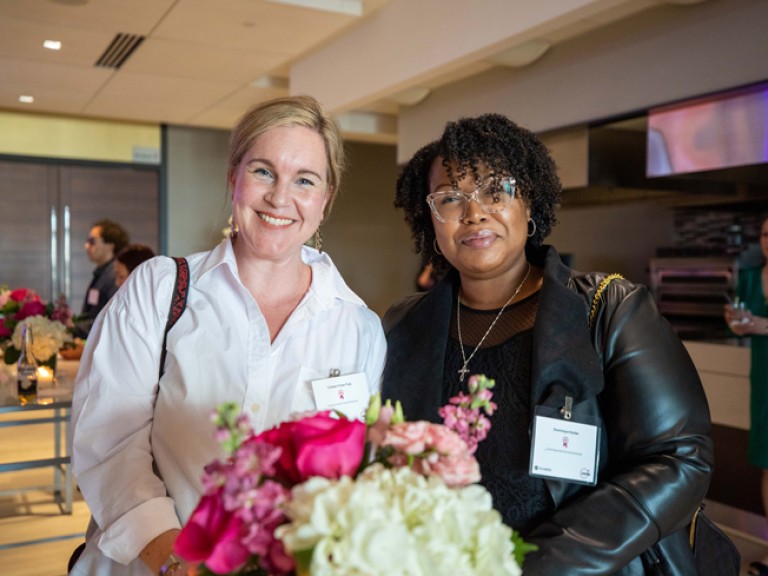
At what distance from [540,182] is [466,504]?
1170 millimetres

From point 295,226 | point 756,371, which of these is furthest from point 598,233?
point 295,226

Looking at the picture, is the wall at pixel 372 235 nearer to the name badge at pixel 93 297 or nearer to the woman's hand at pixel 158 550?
the name badge at pixel 93 297

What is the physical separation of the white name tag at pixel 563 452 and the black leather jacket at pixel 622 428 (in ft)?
0.12

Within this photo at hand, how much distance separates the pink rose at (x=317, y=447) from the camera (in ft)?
2.37

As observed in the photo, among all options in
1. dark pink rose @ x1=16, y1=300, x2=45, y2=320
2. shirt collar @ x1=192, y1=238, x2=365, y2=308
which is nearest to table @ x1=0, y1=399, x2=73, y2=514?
dark pink rose @ x1=16, y1=300, x2=45, y2=320

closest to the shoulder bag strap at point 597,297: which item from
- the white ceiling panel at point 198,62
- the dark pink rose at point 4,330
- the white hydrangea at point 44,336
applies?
the white hydrangea at point 44,336

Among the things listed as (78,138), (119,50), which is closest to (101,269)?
(119,50)

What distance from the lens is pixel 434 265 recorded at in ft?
6.64

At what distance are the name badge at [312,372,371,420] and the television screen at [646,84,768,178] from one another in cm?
354

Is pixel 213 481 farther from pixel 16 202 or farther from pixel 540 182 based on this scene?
pixel 16 202

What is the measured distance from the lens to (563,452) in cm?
140

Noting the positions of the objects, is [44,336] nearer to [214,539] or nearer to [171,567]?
[171,567]

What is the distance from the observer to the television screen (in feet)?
13.7

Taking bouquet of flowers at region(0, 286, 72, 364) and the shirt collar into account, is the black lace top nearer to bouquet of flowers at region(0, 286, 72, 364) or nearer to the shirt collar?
the shirt collar
